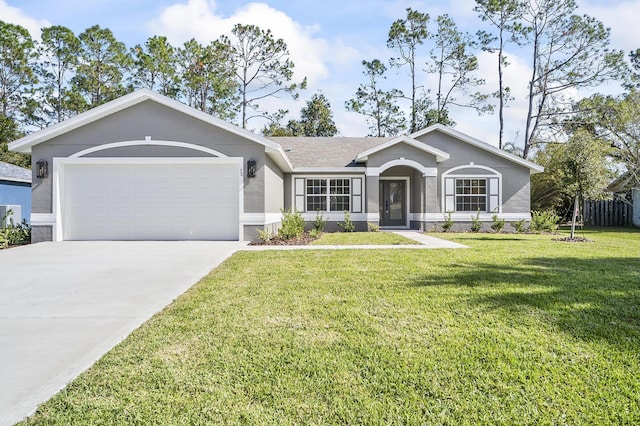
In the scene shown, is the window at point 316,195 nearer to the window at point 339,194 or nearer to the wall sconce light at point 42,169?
the window at point 339,194

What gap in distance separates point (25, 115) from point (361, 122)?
25823 mm

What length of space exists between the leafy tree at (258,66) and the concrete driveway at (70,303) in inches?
865

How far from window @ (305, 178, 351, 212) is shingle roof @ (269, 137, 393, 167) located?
2.65 feet

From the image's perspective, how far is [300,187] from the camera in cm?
1719

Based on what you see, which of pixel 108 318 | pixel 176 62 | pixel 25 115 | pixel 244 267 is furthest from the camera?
pixel 176 62

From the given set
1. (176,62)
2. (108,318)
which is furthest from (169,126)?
(176,62)

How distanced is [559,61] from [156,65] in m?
29.4

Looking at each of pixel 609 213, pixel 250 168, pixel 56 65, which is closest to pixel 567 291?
pixel 250 168

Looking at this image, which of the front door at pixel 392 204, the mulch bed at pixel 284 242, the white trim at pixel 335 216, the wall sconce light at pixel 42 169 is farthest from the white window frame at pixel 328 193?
the wall sconce light at pixel 42 169

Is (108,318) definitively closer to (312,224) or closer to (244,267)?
(244,267)

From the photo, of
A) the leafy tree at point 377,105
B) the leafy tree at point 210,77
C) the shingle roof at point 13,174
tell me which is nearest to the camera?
the shingle roof at point 13,174

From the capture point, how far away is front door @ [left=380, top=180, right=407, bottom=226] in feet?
61.5

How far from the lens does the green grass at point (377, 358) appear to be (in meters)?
2.40

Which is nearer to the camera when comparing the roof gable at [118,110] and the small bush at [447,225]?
the roof gable at [118,110]
